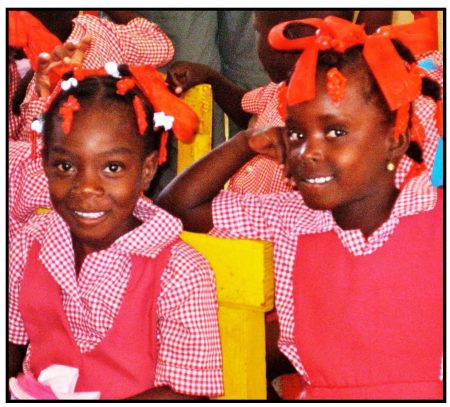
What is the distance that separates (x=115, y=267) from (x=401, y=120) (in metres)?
0.46

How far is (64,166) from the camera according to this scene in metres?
1.07

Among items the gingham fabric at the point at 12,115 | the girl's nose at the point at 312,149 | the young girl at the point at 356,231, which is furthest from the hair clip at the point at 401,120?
the gingham fabric at the point at 12,115

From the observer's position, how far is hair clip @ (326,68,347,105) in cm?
100

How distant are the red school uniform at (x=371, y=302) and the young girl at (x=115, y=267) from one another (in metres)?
0.14

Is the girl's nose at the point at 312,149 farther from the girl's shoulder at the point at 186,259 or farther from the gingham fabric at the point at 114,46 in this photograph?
the gingham fabric at the point at 114,46

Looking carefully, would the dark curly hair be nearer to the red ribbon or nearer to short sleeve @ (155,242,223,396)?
the red ribbon

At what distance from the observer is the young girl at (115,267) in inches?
41.1

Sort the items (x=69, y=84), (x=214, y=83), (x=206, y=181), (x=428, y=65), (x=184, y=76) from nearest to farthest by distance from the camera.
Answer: (x=69, y=84) < (x=206, y=181) < (x=428, y=65) < (x=184, y=76) < (x=214, y=83)

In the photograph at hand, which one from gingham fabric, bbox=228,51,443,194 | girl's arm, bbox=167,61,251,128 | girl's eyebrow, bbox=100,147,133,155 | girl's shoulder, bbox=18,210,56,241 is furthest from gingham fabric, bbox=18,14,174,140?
girl's eyebrow, bbox=100,147,133,155

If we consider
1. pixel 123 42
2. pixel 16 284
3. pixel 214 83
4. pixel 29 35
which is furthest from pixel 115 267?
pixel 214 83

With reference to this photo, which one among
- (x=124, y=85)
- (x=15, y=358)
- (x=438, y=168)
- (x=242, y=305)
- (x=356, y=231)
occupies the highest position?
(x=124, y=85)

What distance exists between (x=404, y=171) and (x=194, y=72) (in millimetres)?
702

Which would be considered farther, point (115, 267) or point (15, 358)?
point (15, 358)

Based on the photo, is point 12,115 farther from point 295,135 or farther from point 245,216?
point 295,135
